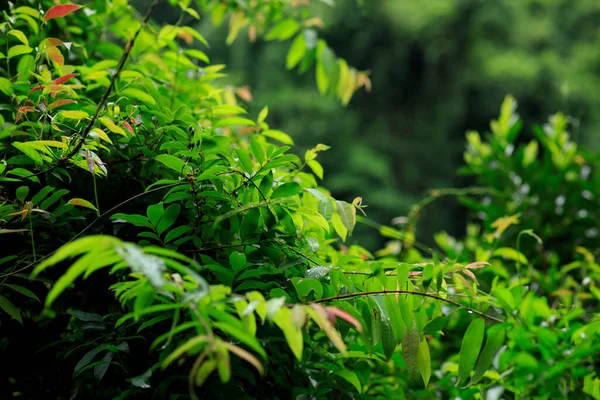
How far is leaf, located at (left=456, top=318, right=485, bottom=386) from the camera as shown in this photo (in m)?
→ 0.75

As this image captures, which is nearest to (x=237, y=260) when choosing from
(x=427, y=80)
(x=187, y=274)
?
(x=187, y=274)

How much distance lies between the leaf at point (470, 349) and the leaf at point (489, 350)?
13 millimetres

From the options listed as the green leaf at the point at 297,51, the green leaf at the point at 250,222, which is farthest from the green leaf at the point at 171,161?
the green leaf at the point at 297,51

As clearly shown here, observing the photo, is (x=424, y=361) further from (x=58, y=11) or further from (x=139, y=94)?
(x=58, y=11)

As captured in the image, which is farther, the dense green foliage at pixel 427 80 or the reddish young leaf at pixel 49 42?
the dense green foliage at pixel 427 80

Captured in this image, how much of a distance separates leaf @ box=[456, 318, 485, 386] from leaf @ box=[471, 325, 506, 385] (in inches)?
0.5

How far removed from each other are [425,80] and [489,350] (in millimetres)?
13469

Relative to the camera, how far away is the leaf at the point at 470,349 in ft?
2.46

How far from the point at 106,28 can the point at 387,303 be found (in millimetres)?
993

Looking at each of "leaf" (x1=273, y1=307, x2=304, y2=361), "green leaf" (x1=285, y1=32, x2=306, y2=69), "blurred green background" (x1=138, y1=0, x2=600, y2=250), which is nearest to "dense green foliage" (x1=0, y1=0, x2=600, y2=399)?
"leaf" (x1=273, y1=307, x2=304, y2=361)

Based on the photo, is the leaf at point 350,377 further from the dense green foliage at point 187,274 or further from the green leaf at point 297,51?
the green leaf at point 297,51

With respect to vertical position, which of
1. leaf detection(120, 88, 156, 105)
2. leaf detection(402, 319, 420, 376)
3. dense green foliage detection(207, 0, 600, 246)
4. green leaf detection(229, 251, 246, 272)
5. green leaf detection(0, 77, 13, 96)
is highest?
leaf detection(120, 88, 156, 105)

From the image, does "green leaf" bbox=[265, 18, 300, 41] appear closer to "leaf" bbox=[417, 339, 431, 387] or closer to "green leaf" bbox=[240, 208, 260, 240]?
"green leaf" bbox=[240, 208, 260, 240]

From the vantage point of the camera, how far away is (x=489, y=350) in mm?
771
